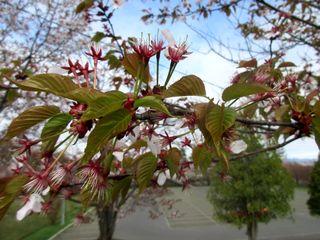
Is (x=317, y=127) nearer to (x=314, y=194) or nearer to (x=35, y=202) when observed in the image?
(x=35, y=202)

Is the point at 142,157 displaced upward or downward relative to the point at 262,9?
downward

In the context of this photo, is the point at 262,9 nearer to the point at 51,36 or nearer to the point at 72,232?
the point at 51,36

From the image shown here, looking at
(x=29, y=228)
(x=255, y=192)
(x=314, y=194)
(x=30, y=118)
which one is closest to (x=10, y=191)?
(x=30, y=118)

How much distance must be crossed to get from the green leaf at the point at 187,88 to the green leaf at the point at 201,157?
0.38 metres

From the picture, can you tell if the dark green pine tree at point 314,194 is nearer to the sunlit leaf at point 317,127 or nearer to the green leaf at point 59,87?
the sunlit leaf at point 317,127

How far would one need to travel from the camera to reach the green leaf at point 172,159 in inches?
37.9

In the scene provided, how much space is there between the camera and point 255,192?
8.05 meters

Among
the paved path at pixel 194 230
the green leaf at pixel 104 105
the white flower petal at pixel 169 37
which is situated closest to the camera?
the green leaf at pixel 104 105

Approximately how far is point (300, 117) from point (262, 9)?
10.7 feet

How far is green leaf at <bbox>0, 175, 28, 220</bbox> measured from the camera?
0.69 meters

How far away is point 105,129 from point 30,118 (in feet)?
0.53

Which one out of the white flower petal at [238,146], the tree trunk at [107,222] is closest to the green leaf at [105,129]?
the white flower petal at [238,146]

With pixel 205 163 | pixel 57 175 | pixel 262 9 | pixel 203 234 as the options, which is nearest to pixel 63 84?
pixel 57 175

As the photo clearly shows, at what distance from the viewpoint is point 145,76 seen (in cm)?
76
